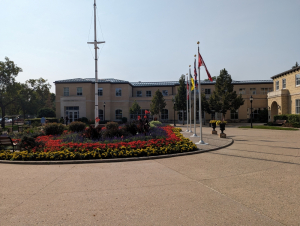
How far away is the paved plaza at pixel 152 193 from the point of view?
3.99 metres

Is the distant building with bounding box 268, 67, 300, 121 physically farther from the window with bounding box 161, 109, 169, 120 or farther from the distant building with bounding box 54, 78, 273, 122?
the window with bounding box 161, 109, 169, 120

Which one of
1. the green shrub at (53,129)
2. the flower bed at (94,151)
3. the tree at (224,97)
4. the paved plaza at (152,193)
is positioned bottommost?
the paved plaza at (152,193)

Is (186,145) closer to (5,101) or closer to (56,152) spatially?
(56,152)

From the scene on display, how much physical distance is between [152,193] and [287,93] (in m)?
33.4

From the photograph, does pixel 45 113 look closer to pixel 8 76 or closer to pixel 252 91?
pixel 8 76

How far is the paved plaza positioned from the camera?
3988mm

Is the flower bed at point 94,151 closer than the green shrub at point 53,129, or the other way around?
the flower bed at point 94,151

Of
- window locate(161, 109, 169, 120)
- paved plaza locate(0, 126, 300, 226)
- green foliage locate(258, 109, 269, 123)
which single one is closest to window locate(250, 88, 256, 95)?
green foliage locate(258, 109, 269, 123)

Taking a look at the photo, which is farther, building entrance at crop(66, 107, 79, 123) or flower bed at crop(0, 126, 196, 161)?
building entrance at crop(66, 107, 79, 123)

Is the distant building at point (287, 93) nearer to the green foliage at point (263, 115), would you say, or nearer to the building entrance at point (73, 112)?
the green foliage at point (263, 115)

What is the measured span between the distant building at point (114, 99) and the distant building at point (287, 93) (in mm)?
6651

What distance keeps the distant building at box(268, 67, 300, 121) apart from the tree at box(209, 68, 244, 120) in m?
5.05

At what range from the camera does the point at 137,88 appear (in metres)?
47.1

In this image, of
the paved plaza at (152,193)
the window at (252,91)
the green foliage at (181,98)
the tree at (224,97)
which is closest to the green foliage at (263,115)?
the window at (252,91)
